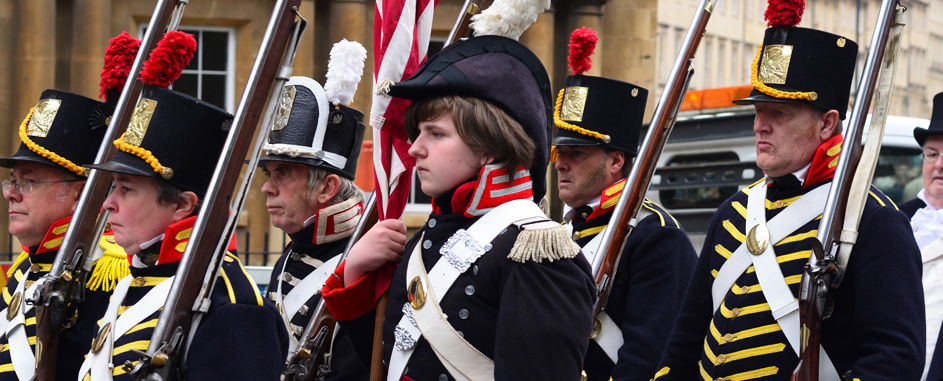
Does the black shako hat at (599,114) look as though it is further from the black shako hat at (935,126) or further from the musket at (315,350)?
the black shako hat at (935,126)

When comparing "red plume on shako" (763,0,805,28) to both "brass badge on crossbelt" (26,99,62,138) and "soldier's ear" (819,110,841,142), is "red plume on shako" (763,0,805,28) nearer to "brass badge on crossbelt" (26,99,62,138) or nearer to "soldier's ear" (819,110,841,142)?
"soldier's ear" (819,110,841,142)

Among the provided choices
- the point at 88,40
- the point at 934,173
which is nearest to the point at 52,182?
the point at 934,173

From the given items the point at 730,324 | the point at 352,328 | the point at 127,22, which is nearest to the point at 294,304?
the point at 352,328

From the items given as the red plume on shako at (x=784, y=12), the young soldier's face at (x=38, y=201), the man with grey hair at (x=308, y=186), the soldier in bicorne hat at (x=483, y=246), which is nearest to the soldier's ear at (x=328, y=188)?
the man with grey hair at (x=308, y=186)

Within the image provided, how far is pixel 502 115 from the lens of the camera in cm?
318

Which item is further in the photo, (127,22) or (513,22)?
(127,22)

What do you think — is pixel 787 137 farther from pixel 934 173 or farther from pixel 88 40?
pixel 88 40

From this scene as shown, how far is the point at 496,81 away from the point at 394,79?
446 mm

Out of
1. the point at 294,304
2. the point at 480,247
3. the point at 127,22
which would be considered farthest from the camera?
the point at 127,22

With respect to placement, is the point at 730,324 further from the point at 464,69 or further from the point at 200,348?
the point at 200,348

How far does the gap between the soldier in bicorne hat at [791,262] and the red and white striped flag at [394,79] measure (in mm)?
1227

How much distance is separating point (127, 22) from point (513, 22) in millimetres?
9506

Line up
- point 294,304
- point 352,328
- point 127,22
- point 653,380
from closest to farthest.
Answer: point 352,328
point 653,380
point 294,304
point 127,22

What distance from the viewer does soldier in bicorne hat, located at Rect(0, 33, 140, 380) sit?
4.36 m
